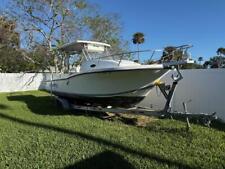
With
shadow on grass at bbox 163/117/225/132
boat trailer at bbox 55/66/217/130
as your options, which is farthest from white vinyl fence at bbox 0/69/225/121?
boat trailer at bbox 55/66/217/130

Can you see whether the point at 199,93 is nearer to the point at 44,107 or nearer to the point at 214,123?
the point at 214,123

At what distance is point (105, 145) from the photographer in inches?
226

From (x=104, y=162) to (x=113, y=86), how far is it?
4276 mm

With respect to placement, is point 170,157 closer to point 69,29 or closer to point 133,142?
point 133,142

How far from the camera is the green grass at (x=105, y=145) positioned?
481 centimetres

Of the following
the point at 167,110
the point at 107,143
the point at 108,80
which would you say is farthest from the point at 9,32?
the point at 107,143

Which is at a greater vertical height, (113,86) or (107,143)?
(113,86)

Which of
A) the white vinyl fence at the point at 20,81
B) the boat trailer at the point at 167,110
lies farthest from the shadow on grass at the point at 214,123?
the white vinyl fence at the point at 20,81

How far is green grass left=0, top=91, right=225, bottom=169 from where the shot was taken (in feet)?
15.8

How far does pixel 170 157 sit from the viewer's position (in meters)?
5.09

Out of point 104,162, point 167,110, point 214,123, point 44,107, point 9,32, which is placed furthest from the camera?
point 9,32

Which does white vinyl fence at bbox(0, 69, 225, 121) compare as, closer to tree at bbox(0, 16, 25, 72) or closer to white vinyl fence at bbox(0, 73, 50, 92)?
white vinyl fence at bbox(0, 73, 50, 92)

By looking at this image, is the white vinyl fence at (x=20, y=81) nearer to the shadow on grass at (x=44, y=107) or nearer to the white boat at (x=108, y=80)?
the shadow on grass at (x=44, y=107)

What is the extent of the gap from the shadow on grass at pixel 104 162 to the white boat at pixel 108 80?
142 inches
